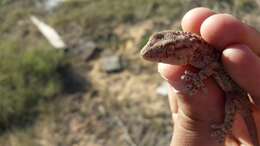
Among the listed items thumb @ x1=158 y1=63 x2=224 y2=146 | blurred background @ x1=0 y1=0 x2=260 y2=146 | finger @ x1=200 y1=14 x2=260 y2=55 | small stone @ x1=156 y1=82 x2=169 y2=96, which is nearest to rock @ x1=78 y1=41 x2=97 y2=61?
blurred background @ x1=0 y1=0 x2=260 y2=146

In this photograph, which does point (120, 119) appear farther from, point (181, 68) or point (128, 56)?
point (181, 68)

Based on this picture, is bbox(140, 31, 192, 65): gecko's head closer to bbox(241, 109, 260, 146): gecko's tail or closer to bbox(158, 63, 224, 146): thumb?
bbox(158, 63, 224, 146): thumb

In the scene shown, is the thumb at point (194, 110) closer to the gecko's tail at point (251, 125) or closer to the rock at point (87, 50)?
the gecko's tail at point (251, 125)

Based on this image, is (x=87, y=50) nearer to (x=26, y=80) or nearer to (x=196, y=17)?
(x=26, y=80)

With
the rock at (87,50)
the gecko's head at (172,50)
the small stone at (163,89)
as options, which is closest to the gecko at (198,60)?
the gecko's head at (172,50)

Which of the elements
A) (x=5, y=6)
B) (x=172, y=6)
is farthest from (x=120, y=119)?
(x=5, y=6)

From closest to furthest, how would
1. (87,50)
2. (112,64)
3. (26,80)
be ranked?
(26,80)
(112,64)
(87,50)

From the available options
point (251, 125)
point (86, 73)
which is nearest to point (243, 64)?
point (251, 125)
